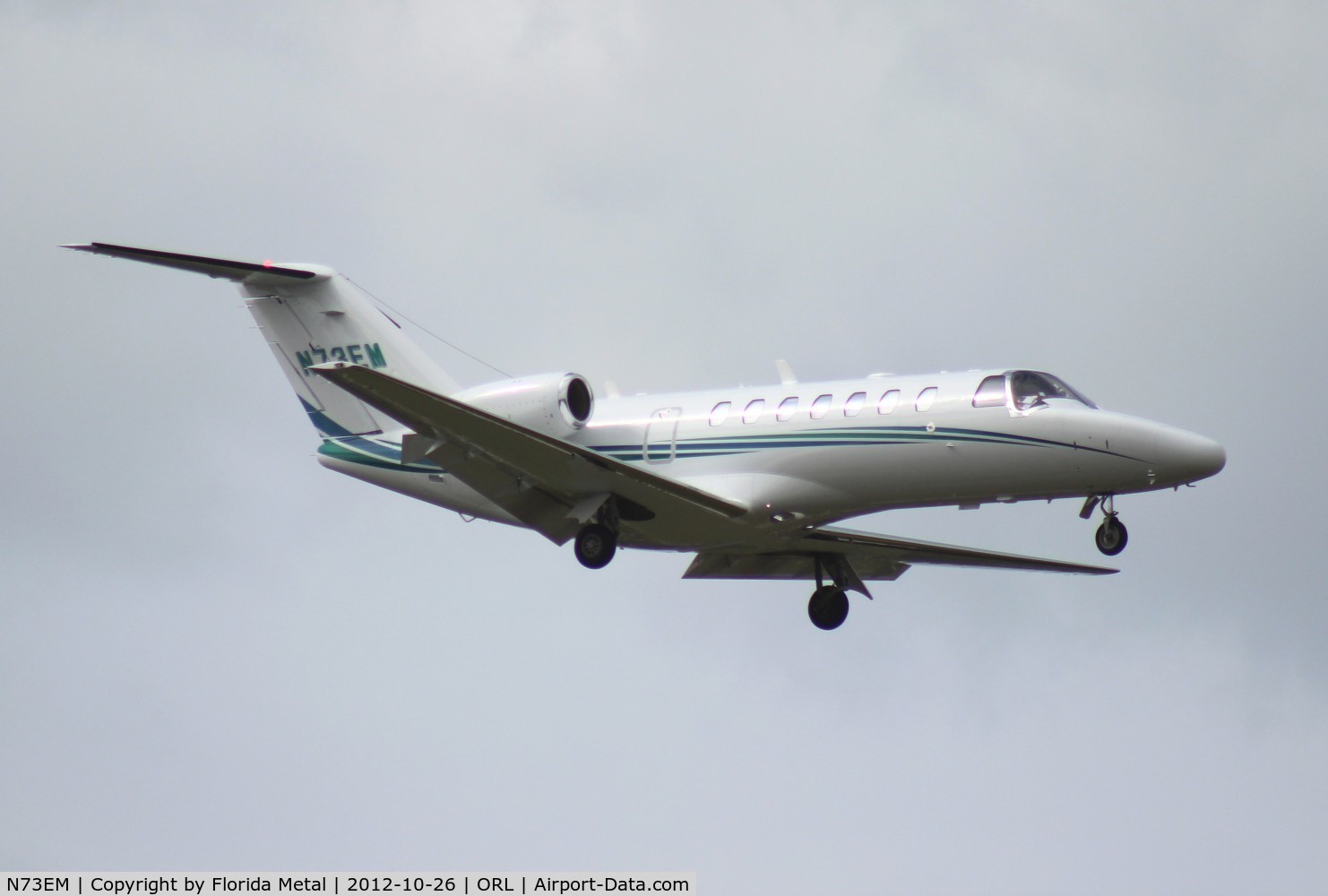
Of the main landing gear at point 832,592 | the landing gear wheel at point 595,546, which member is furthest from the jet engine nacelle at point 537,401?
the main landing gear at point 832,592

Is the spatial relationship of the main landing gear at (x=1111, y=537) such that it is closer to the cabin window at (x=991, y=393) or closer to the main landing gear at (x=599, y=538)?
the cabin window at (x=991, y=393)

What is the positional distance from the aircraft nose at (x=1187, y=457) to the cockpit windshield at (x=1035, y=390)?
1.08 metres

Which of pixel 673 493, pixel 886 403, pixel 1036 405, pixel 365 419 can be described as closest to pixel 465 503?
pixel 365 419

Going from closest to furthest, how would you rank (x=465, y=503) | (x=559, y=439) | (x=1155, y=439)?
1. (x=1155, y=439)
2. (x=559, y=439)
3. (x=465, y=503)

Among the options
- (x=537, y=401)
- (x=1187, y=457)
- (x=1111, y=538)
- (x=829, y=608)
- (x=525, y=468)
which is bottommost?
(x=1111, y=538)

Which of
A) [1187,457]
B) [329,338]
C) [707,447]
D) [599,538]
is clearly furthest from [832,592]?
[329,338]

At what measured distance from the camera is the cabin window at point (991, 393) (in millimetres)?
20531

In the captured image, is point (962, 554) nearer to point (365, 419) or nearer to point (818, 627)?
point (818, 627)

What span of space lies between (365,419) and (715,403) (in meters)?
5.15

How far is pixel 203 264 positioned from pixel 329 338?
2265 millimetres

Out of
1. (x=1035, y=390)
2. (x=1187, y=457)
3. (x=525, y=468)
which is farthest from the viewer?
(x=525, y=468)

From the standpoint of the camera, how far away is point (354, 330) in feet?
80.2

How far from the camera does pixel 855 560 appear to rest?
24.9m

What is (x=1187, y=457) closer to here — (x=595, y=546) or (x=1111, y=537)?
(x=1111, y=537)
